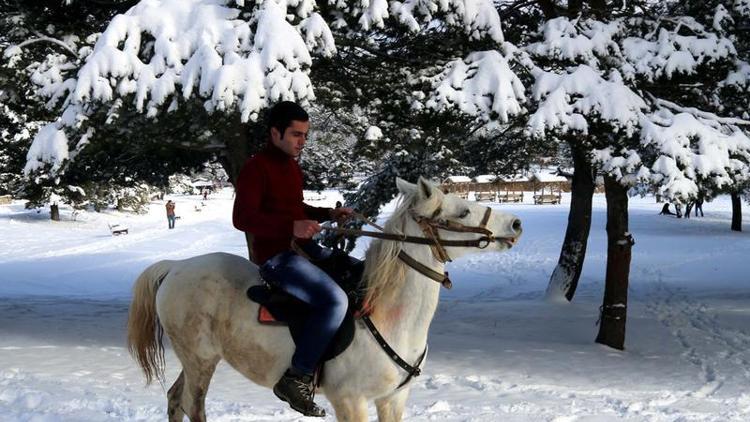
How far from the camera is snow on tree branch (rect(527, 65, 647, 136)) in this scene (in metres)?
7.47

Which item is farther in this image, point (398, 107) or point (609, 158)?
point (398, 107)

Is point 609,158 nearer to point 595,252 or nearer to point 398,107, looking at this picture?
point 398,107

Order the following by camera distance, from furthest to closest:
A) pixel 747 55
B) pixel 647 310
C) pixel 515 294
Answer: pixel 515 294 < pixel 647 310 < pixel 747 55

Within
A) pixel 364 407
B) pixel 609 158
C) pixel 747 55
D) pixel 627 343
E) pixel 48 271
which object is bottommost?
pixel 48 271

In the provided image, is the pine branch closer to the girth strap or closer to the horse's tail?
the horse's tail

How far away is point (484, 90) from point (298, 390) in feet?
14.8

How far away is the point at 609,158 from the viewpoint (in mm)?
8039

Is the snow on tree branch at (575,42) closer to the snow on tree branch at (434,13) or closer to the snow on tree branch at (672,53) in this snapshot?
the snow on tree branch at (672,53)

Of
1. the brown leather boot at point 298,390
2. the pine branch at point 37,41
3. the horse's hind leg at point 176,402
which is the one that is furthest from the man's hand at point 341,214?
the pine branch at point 37,41

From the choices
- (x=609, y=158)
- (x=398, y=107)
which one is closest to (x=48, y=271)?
(x=398, y=107)

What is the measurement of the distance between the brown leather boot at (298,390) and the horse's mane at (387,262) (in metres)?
0.64

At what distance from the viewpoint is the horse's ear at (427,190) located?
154 inches

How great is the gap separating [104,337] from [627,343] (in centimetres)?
859

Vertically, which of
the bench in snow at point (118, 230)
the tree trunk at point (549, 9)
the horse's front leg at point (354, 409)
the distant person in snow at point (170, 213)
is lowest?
the bench in snow at point (118, 230)
